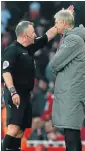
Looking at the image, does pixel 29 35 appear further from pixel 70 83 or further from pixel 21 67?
pixel 70 83

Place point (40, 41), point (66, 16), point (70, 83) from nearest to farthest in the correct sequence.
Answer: point (70, 83)
point (66, 16)
point (40, 41)

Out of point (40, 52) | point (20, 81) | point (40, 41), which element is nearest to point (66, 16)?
point (40, 41)

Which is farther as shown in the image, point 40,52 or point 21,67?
point 40,52

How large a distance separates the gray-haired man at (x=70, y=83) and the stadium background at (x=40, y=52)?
3579 mm

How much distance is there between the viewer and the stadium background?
368 inches

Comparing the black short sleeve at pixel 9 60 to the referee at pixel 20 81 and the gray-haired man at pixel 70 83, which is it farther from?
the gray-haired man at pixel 70 83

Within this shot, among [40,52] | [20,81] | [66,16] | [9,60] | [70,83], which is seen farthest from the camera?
[40,52]

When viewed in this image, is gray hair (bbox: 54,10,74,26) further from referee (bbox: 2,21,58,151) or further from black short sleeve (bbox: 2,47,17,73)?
black short sleeve (bbox: 2,47,17,73)

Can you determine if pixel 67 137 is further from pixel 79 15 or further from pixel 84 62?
pixel 79 15

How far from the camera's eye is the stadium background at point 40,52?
30.6 ft

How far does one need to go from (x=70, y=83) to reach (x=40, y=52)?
16.2 feet

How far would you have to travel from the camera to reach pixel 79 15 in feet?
33.0

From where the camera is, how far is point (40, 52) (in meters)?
10.3

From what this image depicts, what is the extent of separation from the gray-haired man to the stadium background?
3.58 m
